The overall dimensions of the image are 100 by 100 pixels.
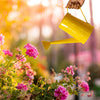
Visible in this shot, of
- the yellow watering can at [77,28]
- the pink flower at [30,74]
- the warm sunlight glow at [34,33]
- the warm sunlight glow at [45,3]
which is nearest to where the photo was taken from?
the yellow watering can at [77,28]

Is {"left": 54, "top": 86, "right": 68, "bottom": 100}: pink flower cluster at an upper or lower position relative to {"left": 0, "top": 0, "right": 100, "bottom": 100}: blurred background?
lower

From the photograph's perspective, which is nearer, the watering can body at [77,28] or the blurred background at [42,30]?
the watering can body at [77,28]

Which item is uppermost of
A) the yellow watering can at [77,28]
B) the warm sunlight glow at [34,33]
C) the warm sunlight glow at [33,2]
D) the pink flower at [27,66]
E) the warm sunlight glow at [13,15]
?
the warm sunlight glow at [33,2]

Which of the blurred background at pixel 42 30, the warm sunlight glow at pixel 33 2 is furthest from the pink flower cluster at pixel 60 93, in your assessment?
the warm sunlight glow at pixel 33 2

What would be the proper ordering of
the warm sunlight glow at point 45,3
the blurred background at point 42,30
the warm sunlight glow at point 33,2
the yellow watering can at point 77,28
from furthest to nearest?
the warm sunlight glow at point 33,2, the warm sunlight glow at point 45,3, the blurred background at point 42,30, the yellow watering can at point 77,28

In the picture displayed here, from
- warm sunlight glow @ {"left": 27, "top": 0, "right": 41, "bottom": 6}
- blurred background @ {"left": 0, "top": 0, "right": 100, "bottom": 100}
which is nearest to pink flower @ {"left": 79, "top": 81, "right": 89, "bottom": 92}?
blurred background @ {"left": 0, "top": 0, "right": 100, "bottom": 100}

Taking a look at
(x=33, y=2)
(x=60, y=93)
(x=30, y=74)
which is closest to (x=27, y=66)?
(x=30, y=74)

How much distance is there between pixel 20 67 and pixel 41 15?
2.58 m

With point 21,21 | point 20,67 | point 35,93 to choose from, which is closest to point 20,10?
point 21,21

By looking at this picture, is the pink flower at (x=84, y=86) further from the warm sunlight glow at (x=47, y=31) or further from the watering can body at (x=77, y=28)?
the warm sunlight glow at (x=47, y=31)

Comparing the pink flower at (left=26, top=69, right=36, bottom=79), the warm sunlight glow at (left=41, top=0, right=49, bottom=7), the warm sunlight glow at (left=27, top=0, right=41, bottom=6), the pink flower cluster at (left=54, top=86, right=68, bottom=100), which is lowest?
the pink flower cluster at (left=54, top=86, right=68, bottom=100)

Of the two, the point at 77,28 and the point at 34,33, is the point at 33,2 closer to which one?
the point at 34,33

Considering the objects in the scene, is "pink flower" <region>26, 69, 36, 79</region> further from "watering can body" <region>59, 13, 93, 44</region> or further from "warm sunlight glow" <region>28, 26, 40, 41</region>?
"warm sunlight glow" <region>28, 26, 40, 41</region>

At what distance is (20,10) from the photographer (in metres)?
3.35
